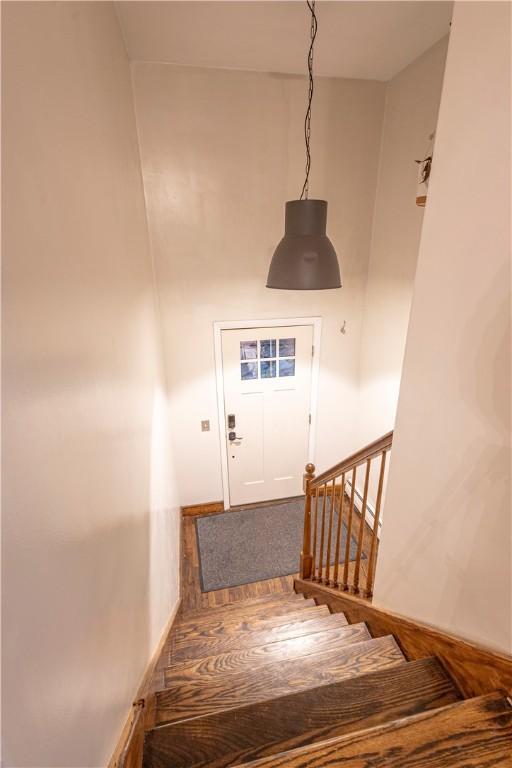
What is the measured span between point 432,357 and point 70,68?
1.43 m

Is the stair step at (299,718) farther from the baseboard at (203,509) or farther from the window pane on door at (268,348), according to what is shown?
the baseboard at (203,509)

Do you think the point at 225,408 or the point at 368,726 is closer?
the point at 368,726

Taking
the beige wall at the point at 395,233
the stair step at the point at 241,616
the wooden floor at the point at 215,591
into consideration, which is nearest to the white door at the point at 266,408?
the beige wall at the point at 395,233

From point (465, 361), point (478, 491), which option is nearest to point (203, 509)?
point (478, 491)

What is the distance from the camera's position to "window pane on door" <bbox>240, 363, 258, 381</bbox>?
325 centimetres

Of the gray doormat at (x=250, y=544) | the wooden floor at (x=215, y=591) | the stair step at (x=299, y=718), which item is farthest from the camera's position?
the gray doormat at (x=250, y=544)

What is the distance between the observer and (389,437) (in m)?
1.65

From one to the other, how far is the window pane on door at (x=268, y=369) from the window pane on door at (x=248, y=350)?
114 millimetres

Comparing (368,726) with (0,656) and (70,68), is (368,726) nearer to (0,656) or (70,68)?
(0,656)

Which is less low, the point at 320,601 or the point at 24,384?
the point at 24,384

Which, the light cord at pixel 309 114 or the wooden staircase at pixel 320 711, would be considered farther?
the light cord at pixel 309 114

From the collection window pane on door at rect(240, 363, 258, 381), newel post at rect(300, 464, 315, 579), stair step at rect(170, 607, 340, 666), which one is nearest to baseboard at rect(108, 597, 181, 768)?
stair step at rect(170, 607, 340, 666)

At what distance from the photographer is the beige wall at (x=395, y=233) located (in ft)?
7.47

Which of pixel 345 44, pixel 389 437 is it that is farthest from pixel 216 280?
pixel 389 437
